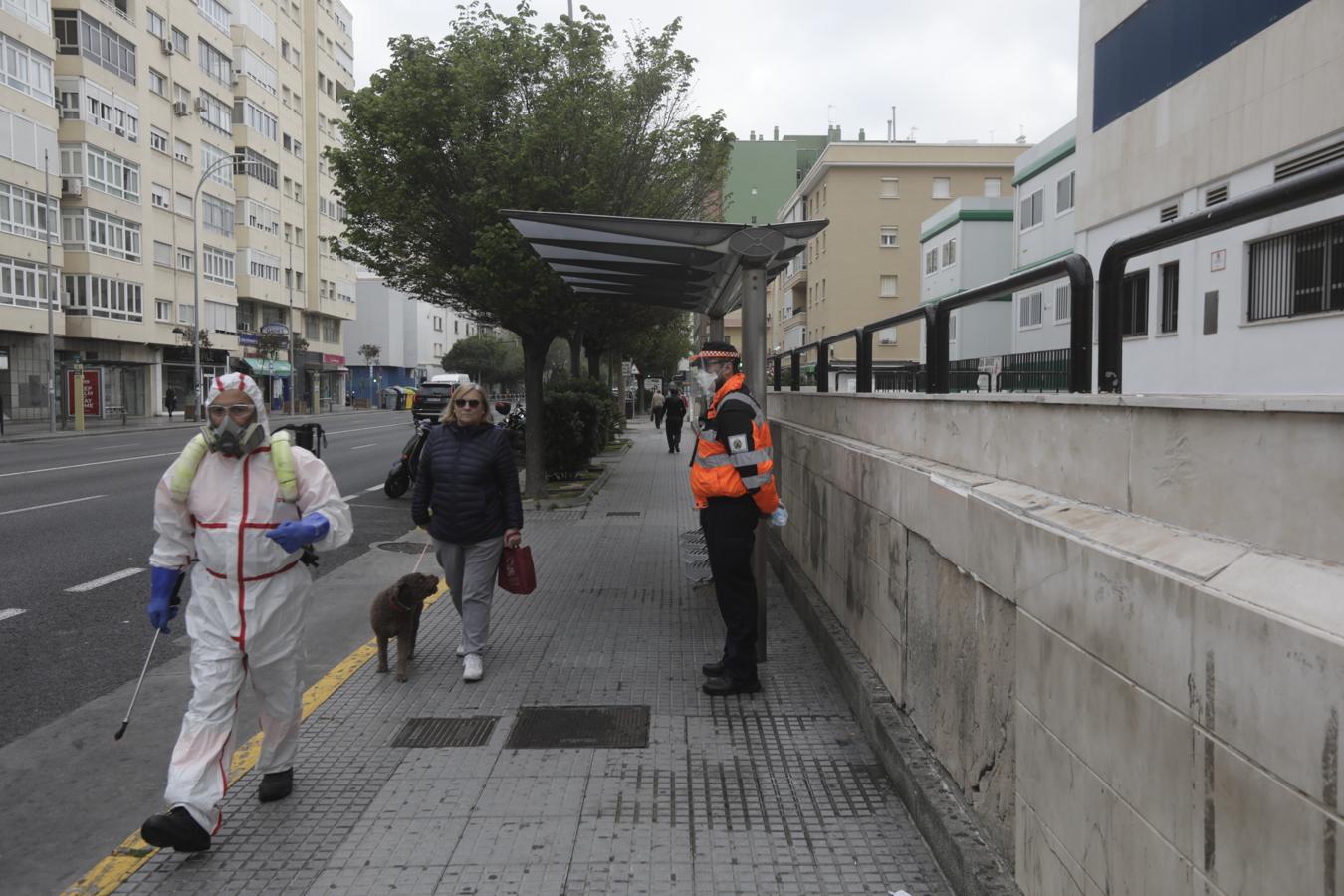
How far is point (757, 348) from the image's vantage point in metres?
7.22

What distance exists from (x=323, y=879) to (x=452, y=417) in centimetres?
316

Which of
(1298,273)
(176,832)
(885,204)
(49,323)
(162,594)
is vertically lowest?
(176,832)


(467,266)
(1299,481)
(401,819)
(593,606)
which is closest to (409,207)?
(467,266)

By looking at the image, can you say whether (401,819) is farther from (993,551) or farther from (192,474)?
(993,551)

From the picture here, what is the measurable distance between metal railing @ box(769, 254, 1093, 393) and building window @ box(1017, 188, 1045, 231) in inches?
1052

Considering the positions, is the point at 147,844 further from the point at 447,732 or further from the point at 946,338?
the point at 946,338

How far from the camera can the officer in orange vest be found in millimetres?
5746

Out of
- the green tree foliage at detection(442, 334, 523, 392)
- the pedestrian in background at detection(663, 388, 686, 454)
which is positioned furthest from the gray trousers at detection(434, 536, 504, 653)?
the green tree foliage at detection(442, 334, 523, 392)

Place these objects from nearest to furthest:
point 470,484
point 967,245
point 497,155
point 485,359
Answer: point 470,484, point 497,155, point 967,245, point 485,359

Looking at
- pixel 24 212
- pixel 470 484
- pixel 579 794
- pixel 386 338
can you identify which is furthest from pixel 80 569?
pixel 386 338

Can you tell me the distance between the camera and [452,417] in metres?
6.33

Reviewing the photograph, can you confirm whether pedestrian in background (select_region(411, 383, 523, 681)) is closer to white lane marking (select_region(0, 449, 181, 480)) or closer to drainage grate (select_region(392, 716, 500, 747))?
drainage grate (select_region(392, 716, 500, 747))

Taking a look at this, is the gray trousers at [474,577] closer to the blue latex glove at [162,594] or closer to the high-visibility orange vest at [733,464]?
the high-visibility orange vest at [733,464]

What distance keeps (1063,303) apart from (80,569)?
29.5 feet
